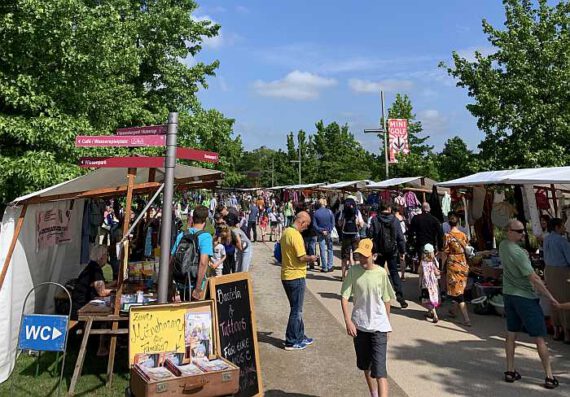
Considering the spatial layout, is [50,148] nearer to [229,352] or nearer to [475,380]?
[229,352]

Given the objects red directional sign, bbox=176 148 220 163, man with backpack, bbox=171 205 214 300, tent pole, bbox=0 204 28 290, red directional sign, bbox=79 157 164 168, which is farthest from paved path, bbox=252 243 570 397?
tent pole, bbox=0 204 28 290

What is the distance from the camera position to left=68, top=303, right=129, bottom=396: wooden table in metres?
4.90

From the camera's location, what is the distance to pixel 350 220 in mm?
11266

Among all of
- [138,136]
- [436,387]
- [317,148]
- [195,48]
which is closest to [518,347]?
[436,387]

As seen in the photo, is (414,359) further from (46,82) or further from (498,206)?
(46,82)

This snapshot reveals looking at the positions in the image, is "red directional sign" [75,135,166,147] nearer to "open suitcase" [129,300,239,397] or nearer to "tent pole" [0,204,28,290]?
"open suitcase" [129,300,239,397]

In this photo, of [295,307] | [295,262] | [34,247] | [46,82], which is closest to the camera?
[295,262]

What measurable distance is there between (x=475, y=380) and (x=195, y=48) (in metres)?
19.1

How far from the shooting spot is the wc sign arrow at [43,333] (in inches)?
174

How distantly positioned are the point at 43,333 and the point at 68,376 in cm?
123

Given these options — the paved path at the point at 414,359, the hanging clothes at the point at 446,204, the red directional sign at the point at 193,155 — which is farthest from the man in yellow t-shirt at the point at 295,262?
the hanging clothes at the point at 446,204

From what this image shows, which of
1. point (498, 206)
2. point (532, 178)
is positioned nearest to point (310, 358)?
point (532, 178)

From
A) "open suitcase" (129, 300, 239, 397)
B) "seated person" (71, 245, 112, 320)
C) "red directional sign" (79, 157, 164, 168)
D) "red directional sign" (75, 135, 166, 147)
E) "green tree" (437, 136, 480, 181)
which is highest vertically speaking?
"green tree" (437, 136, 480, 181)

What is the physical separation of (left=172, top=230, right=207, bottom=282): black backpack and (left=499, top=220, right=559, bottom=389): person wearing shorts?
139 inches
